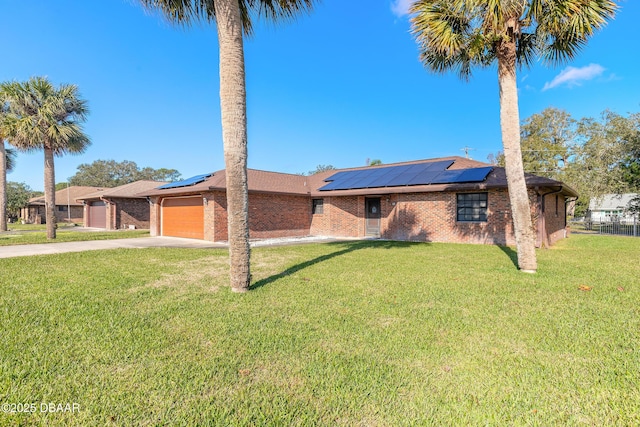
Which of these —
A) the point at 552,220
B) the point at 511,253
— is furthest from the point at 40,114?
the point at 552,220

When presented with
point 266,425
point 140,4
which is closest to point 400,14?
point 140,4

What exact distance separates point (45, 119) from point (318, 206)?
14.8 metres

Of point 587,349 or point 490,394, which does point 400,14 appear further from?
point 490,394

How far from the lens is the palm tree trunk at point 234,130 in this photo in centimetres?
588

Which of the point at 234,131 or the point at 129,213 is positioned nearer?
the point at 234,131

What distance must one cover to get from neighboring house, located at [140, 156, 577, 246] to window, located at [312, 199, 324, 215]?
6 centimetres

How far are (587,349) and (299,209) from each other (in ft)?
53.6

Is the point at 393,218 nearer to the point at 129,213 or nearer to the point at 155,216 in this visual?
the point at 155,216

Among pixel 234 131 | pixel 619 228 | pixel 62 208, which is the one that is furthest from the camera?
pixel 62 208

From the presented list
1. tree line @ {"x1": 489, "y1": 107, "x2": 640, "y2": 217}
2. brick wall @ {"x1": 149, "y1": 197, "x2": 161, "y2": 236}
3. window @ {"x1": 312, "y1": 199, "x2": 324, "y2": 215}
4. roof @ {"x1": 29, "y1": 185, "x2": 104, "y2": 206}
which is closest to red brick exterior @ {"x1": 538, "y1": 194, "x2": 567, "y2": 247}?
tree line @ {"x1": 489, "y1": 107, "x2": 640, "y2": 217}

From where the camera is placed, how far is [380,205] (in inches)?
680

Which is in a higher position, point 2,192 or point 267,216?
point 2,192

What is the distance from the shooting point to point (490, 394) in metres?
2.70

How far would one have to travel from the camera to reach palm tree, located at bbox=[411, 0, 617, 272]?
7.34 m
